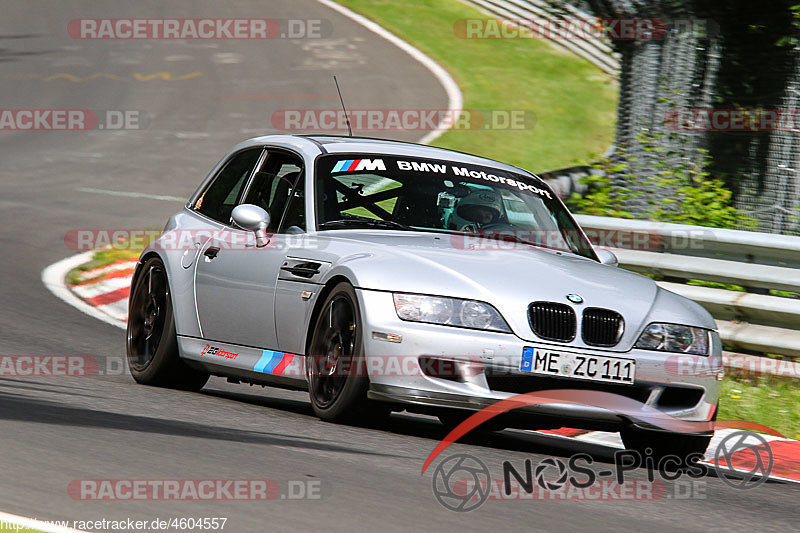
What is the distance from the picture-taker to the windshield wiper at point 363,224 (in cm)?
723

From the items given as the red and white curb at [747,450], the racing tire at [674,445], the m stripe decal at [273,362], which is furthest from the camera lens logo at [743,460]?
the m stripe decal at [273,362]

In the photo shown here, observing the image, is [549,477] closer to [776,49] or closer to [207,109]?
[776,49]

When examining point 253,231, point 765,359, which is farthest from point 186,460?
point 765,359

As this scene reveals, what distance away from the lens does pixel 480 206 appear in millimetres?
7527

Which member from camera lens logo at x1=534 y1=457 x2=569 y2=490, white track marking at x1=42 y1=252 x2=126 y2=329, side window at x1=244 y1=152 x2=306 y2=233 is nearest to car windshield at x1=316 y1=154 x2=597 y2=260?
side window at x1=244 y1=152 x2=306 y2=233

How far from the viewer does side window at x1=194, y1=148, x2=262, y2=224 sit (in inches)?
326

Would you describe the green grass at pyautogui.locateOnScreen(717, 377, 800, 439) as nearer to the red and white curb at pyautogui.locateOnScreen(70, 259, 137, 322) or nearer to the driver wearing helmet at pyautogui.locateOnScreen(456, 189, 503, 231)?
the driver wearing helmet at pyautogui.locateOnScreen(456, 189, 503, 231)

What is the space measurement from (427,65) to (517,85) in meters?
2.78

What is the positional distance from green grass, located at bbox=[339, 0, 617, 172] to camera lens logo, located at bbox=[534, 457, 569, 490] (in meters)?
15.1

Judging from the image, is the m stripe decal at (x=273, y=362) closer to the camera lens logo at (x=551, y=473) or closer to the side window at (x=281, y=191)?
the side window at (x=281, y=191)

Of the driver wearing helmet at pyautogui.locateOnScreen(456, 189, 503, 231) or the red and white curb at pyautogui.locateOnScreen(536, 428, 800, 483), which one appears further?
the driver wearing helmet at pyautogui.locateOnScreen(456, 189, 503, 231)

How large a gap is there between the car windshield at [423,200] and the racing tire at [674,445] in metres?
1.34

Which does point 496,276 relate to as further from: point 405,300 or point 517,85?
point 517,85

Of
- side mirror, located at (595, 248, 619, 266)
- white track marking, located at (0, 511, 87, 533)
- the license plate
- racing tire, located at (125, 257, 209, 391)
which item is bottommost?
racing tire, located at (125, 257, 209, 391)
